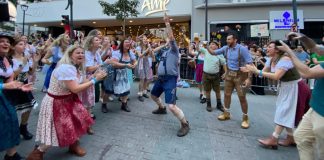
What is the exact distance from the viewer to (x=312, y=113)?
319 centimetres

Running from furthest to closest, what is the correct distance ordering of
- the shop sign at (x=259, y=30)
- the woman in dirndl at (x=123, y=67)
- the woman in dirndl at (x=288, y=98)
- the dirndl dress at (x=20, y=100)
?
the shop sign at (x=259, y=30) → the woman in dirndl at (x=123, y=67) → the woman in dirndl at (x=288, y=98) → the dirndl dress at (x=20, y=100)

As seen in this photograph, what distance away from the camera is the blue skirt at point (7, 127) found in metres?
3.59

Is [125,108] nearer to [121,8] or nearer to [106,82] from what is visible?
[106,82]

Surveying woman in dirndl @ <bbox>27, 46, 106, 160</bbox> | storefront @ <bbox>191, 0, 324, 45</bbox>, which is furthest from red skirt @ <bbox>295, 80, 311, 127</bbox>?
storefront @ <bbox>191, 0, 324, 45</bbox>

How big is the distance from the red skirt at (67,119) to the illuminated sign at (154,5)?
637 inches

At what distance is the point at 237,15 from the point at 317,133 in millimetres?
15007

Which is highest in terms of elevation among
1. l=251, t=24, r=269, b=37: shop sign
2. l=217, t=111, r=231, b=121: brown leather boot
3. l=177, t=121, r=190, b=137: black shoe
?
l=251, t=24, r=269, b=37: shop sign

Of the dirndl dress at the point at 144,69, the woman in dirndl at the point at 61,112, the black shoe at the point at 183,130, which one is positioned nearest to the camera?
the woman in dirndl at the point at 61,112

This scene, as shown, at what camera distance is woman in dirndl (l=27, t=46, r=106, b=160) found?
3.86 meters

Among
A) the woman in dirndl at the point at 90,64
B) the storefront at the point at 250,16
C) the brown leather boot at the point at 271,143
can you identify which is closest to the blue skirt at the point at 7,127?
the woman in dirndl at the point at 90,64

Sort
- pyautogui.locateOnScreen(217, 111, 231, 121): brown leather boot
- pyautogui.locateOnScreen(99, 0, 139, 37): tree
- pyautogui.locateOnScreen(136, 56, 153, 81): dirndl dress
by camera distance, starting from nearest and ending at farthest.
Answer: pyautogui.locateOnScreen(217, 111, 231, 121): brown leather boot
pyautogui.locateOnScreen(136, 56, 153, 81): dirndl dress
pyautogui.locateOnScreen(99, 0, 139, 37): tree

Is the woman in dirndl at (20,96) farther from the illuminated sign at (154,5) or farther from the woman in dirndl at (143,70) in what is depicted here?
the illuminated sign at (154,5)

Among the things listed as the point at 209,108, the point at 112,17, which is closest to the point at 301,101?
the point at 209,108

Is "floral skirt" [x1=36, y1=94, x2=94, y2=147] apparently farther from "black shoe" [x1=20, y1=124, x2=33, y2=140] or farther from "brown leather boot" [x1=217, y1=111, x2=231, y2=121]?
"brown leather boot" [x1=217, y1=111, x2=231, y2=121]
